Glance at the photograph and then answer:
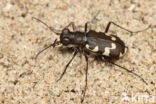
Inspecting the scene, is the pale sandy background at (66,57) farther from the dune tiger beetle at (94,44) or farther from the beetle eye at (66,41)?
the beetle eye at (66,41)

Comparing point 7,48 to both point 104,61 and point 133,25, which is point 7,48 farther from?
point 133,25

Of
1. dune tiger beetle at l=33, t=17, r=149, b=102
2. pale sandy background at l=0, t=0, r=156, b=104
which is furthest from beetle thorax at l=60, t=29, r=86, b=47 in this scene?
pale sandy background at l=0, t=0, r=156, b=104

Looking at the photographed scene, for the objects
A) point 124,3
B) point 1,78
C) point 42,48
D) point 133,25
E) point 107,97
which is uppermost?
point 124,3

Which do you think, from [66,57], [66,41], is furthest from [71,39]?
[66,57]

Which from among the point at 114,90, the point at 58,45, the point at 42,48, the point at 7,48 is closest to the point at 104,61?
the point at 114,90

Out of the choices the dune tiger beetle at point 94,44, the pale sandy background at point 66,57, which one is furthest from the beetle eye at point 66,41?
the pale sandy background at point 66,57

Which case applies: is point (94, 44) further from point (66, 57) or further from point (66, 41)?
point (66, 57)

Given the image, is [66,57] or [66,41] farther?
[66,57]

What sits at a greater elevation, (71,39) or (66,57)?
(71,39)
